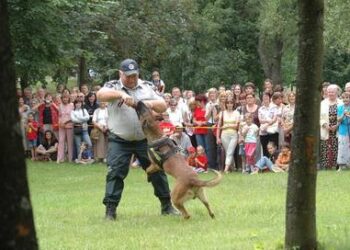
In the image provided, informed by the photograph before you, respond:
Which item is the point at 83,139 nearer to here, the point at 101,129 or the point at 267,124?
the point at 101,129

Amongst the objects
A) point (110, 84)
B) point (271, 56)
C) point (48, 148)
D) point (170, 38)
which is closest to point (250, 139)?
point (48, 148)

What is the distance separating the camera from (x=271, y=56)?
43.3m

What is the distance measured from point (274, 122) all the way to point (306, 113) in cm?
1148

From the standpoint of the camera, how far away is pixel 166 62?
4347 centimetres

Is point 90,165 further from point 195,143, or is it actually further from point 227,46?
point 227,46

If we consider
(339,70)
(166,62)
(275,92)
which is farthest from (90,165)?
(339,70)

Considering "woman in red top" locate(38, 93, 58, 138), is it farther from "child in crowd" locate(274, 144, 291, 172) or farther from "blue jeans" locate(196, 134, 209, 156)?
"child in crowd" locate(274, 144, 291, 172)

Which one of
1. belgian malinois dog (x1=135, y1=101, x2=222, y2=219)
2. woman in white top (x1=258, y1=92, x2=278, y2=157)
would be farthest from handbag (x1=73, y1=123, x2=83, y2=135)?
belgian malinois dog (x1=135, y1=101, x2=222, y2=219)

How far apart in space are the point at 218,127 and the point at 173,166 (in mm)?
8314

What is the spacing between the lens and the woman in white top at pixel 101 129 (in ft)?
65.3

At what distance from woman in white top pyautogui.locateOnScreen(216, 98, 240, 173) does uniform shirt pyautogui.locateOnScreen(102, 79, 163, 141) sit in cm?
777

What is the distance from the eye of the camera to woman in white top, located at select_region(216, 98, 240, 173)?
1758cm

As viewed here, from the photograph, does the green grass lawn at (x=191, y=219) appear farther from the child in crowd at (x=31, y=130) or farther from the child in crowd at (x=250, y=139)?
the child in crowd at (x=31, y=130)

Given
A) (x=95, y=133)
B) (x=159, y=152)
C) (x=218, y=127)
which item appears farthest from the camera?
(x=95, y=133)
